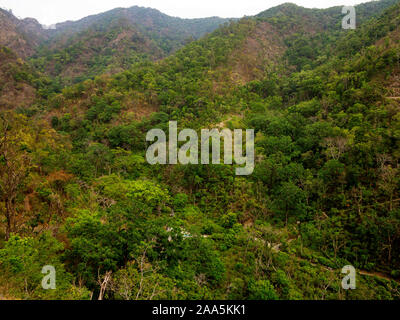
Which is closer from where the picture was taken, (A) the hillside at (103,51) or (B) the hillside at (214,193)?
(B) the hillside at (214,193)

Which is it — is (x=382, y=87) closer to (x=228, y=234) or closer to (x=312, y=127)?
(x=312, y=127)

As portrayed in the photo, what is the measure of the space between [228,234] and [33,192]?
13.8 meters

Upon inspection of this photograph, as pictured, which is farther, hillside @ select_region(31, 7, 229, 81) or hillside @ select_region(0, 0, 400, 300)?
hillside @ select_region(31, 7, 229, 81)

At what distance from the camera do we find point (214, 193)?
71.4ft

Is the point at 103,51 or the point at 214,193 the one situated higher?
the point at 103,51

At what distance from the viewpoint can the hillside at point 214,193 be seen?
11122 millimetres

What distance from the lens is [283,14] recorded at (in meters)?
73.1

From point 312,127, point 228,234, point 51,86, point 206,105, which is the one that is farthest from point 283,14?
point 228,234

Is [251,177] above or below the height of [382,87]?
below

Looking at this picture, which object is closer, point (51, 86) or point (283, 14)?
point (51, 86)

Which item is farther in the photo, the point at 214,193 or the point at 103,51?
the point at 103,51

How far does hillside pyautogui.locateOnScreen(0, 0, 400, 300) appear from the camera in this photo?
36.5 feet

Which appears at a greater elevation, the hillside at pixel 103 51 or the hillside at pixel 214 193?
the hillside at pixel 103 51

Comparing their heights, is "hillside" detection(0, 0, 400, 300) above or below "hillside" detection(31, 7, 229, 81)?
below
